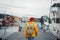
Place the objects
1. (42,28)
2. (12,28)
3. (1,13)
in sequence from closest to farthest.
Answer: (1,13) → (42,28) → (12,28)

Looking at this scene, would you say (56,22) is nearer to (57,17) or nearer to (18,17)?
(57,17)

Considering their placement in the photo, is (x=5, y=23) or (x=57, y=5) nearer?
(x=57, y=5)

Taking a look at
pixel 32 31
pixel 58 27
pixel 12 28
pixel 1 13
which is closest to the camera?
pixel 32 31

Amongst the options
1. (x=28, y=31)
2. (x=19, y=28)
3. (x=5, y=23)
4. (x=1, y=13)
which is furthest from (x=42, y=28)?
(x=28, y=31)

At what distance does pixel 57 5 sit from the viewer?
46.3 feet

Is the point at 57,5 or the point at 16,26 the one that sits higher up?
the point at 57,5

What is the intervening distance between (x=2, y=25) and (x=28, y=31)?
26.1 ft

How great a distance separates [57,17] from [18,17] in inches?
138

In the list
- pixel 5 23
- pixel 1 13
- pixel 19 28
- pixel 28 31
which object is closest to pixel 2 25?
pixel 5 23

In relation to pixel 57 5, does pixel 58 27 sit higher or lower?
lower

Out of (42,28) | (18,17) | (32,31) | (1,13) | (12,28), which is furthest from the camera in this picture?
(12,28)

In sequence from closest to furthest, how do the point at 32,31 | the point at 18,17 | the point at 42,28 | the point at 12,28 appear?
1. the point at 32,31
2. the point at 18,17
3. the point at 42,28
4. the point at 12,28

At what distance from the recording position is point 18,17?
53.4 ft

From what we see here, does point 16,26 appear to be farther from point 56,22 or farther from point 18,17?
point 56,22
